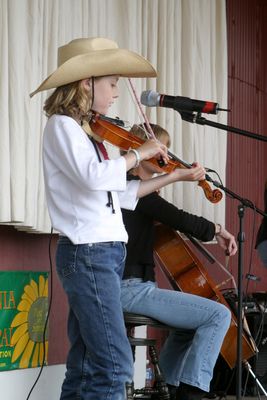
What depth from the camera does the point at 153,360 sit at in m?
4.06

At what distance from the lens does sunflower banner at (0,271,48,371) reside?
3.80m

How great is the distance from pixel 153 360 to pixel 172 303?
0.56m

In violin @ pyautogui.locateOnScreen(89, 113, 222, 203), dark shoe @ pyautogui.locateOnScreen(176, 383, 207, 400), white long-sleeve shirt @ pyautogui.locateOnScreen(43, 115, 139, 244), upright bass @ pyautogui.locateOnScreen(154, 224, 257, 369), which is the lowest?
dark shoe @ pyautogui.locateOnScreen(176, 383, 207, 400)

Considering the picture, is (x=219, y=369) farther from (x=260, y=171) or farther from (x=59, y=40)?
(x=59, y=40)

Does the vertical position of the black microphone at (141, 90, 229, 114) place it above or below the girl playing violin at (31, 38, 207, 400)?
above

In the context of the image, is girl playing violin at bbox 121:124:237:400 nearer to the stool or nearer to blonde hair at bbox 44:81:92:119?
the stool

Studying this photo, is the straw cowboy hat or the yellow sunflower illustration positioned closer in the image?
the straw cowboy hat

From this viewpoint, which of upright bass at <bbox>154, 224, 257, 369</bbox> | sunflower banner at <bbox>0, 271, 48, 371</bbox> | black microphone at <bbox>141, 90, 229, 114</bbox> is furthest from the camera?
upright bass at <bbox>154, 224, 257, 369</bbox>

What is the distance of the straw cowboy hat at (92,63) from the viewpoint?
113 inches

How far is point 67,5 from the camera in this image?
13.3 ft

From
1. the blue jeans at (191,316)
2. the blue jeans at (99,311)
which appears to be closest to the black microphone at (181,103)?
the blue jeans at (99,311)

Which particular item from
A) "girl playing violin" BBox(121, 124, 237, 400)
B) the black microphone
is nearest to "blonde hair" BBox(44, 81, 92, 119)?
the black microphone

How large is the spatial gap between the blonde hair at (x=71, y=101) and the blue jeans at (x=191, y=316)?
1063mm

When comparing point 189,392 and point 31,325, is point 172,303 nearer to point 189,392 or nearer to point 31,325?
point 189,392
